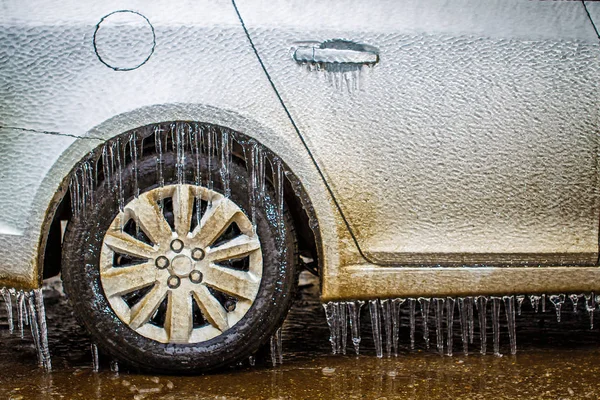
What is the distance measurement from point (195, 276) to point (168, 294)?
115 millimetres

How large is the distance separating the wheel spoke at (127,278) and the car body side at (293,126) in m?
0.24

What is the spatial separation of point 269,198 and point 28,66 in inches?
37.3

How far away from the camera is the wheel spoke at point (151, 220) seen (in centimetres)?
283

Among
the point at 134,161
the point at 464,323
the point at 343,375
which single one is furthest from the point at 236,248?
the point at 464,323

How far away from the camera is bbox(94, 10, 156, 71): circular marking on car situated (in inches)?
107

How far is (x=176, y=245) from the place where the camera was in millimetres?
2834

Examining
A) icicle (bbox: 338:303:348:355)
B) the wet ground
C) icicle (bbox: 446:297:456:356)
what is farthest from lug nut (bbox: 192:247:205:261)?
icicle (bbox: 446:297:456:356)

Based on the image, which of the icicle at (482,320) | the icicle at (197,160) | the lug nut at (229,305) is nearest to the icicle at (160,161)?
the icicle at (197,160)

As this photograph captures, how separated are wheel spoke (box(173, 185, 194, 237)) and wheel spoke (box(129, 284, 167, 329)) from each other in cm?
21

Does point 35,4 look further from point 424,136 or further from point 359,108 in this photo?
point 424,136

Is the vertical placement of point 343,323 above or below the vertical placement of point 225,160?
below

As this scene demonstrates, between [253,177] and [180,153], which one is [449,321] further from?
[180,153]

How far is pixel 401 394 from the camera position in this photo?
9.10ft

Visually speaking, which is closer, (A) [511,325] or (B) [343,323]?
(B) [343,323]
